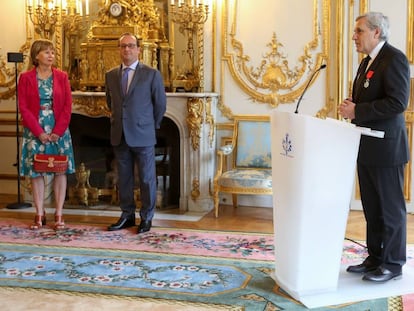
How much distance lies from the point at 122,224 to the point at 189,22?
2.12m

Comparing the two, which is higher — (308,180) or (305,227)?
(308,180)

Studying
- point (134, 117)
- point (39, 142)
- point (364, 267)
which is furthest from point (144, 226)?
point (364, 267)

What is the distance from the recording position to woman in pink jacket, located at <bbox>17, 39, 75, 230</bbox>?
183 inches

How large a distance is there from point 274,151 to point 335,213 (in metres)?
0.47

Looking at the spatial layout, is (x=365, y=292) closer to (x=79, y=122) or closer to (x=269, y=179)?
(x=269, y=179)

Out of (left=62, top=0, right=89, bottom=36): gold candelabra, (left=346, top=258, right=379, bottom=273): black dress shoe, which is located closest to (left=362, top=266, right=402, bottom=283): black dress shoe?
(left=346, top=258, right=379, bottom=273): black dress shoe

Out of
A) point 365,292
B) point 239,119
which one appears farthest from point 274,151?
point 239,119

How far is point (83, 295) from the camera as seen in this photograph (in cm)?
325

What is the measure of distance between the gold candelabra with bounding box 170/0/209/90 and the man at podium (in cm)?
259

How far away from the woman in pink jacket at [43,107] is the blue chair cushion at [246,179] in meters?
1.42

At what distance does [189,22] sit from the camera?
570 cm

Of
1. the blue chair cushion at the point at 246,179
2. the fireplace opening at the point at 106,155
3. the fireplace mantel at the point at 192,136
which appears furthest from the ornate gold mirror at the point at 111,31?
the blue chair cushion at the point at 246,179

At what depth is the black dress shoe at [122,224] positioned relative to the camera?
4.76 m

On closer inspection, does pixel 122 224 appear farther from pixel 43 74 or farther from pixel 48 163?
pixel 43 74
